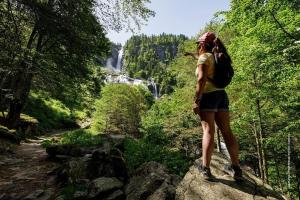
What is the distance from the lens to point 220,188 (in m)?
4.95

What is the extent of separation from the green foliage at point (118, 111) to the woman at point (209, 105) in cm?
3737

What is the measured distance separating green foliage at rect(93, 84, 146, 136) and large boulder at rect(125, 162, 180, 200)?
34947 mm

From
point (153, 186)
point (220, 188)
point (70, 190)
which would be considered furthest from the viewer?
point (70, 190)

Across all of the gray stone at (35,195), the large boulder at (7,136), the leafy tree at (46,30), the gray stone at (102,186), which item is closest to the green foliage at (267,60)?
the leafy tree at (46,30)

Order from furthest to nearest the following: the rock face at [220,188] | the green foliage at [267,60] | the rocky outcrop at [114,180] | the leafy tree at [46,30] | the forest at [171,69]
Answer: the green foliage at [267,60] → the forest at [171,69] → the leafy tree at [46,30] → the rocky outcrop at [114,180] → the rock face at [220,188]

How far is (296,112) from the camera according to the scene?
Result: 1717 centimetres

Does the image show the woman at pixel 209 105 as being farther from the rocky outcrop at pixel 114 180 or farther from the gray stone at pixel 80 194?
the gray stone at pixel 80 194

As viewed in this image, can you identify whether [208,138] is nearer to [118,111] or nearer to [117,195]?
[117,195]

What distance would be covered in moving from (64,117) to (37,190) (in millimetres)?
39575

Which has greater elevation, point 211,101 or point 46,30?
point 46,30

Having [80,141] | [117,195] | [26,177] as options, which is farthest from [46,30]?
[117,195]

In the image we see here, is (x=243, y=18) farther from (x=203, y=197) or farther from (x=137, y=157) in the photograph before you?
(x=203, y=197)

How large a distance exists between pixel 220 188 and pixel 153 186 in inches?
76.3

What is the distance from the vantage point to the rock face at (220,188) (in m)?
4.84
